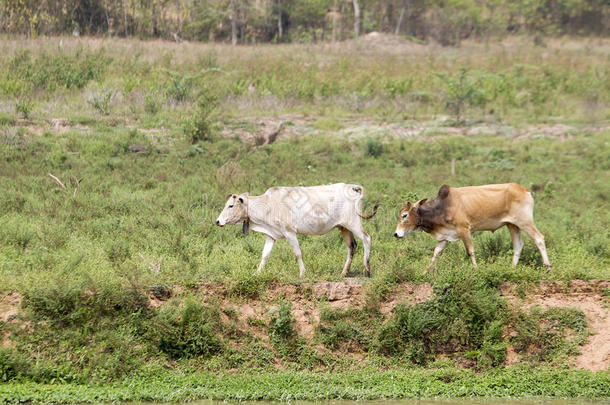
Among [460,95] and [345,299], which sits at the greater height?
[460,95]

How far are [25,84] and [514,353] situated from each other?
19.6m

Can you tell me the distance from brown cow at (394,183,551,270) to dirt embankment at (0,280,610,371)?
1122 millimetres

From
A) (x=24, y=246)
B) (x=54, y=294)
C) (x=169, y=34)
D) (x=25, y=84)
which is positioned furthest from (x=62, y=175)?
(x=169, y=34)

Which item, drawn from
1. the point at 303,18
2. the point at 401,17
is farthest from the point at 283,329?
the point at 401,17

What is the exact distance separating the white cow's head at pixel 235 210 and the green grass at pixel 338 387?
10.5 feet

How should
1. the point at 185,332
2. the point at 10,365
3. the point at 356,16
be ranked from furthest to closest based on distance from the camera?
the point at 356,16 → the point at 185,332 → the point at 10,365

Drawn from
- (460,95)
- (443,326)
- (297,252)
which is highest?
(460,95)

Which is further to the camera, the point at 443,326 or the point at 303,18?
the point at 303,18

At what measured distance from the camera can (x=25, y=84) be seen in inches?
977

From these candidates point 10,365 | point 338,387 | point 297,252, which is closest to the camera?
point 10,365

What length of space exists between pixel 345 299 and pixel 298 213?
6.27 feet

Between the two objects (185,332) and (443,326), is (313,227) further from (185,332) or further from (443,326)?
(185,332)

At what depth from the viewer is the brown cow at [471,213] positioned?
1303 cm

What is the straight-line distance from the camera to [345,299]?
38.9 ft
